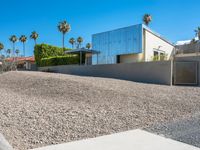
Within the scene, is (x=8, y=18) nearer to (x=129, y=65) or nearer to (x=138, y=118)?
(x=129, y=65)

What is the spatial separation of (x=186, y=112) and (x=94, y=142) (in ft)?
13.5

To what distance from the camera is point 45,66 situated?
29109 mm

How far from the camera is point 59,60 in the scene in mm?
27656

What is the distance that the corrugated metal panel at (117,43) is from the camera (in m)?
22.8

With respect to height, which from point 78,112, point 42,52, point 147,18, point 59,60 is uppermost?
point 147,18

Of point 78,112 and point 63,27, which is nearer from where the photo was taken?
point 78,112

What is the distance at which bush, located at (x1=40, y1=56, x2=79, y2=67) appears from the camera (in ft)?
87.4

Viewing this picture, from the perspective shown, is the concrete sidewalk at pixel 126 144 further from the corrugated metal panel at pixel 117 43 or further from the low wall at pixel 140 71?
the corrugated metal panel at pixel 117 43

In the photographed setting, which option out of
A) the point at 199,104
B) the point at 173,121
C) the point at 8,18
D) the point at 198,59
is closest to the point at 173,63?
the point at 198,59

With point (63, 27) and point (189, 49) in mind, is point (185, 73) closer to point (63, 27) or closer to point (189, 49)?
point (189, 49)

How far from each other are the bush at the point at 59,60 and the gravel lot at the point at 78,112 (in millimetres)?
16360

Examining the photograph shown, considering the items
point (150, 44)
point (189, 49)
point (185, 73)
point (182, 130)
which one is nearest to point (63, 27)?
point (150, 44)

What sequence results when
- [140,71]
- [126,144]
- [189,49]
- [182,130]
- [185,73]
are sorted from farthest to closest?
[189,49] → [140,71] → [185,73] → [182,130] → [126,144]

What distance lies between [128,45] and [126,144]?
19363mm
